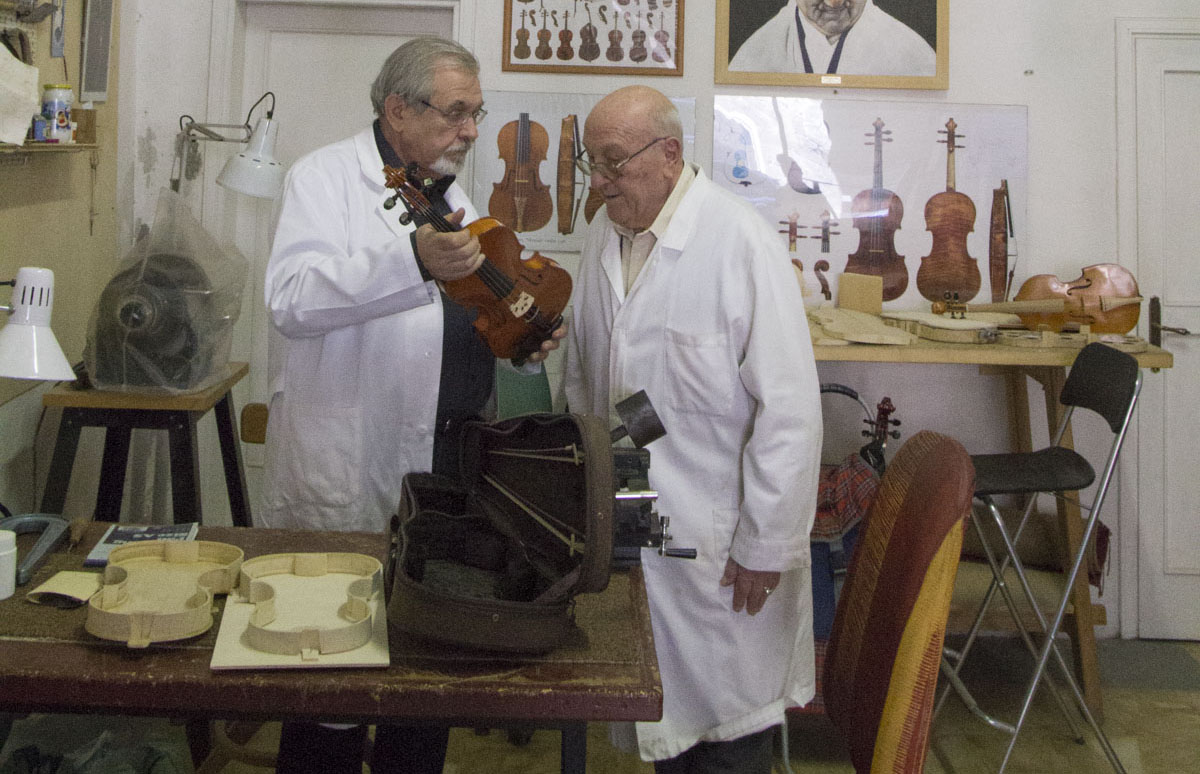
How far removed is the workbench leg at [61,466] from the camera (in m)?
2.73

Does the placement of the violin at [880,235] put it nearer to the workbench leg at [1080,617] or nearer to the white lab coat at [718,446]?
the workbench leg at [1080,617]

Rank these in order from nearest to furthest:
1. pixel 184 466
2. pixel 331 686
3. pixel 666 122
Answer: pixel 331 686
pixel 666 122
pixel 184 466

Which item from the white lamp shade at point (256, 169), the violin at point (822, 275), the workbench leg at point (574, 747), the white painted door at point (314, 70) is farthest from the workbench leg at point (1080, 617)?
the white painted door at point (314, 70)

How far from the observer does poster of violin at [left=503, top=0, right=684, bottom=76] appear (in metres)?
3.85

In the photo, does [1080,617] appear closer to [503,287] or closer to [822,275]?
[822,275]

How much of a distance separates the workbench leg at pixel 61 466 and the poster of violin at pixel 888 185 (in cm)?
227

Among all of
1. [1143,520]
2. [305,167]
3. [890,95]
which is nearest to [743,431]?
[305,167]

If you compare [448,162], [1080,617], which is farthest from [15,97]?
[1080,617]

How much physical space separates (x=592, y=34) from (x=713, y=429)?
7.10ft

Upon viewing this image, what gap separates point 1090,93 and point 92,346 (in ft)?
11.2

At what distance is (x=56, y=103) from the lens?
8.36 ft

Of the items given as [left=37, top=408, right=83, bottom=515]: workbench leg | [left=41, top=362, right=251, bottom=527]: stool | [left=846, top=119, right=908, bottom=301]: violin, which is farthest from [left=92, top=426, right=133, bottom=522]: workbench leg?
[left=846, top=119, right=908, bottom=301]: violin

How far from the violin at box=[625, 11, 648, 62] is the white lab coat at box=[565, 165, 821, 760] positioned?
1796 millimetres

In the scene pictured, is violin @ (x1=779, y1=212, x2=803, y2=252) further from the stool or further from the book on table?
the book on table
